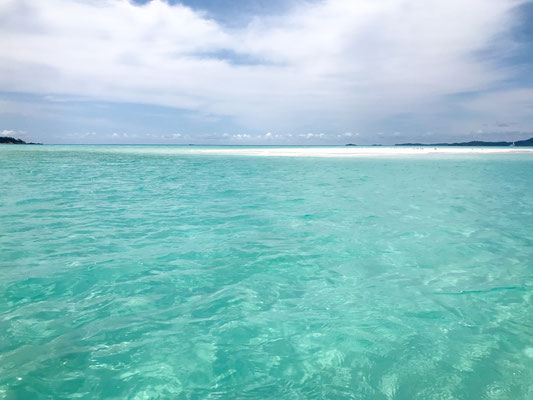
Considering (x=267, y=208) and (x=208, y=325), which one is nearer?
(x=208, y=325)

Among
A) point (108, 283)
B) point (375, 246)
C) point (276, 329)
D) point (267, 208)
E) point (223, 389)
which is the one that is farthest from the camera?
point (267, 208)

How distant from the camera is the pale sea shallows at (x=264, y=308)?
138 inches

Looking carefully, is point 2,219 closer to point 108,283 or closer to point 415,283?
point 108,283

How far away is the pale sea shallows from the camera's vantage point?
11.5ft

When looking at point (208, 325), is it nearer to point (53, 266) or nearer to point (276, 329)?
point (276, 329)

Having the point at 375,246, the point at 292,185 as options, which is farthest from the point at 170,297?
the point at 292,185

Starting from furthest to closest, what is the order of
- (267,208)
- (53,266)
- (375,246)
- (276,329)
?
(267,208) < (375,246) < (53,266) < (276,329)

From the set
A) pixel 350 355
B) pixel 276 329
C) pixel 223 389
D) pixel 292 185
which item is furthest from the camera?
pixel 292 185

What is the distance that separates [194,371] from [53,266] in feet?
14.5

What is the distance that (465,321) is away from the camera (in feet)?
15.4

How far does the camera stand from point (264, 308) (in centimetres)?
505

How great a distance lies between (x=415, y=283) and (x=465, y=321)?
4.23 feet

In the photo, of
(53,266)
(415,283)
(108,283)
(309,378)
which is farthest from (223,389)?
(53,266)

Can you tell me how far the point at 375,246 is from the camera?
26.4 feet
